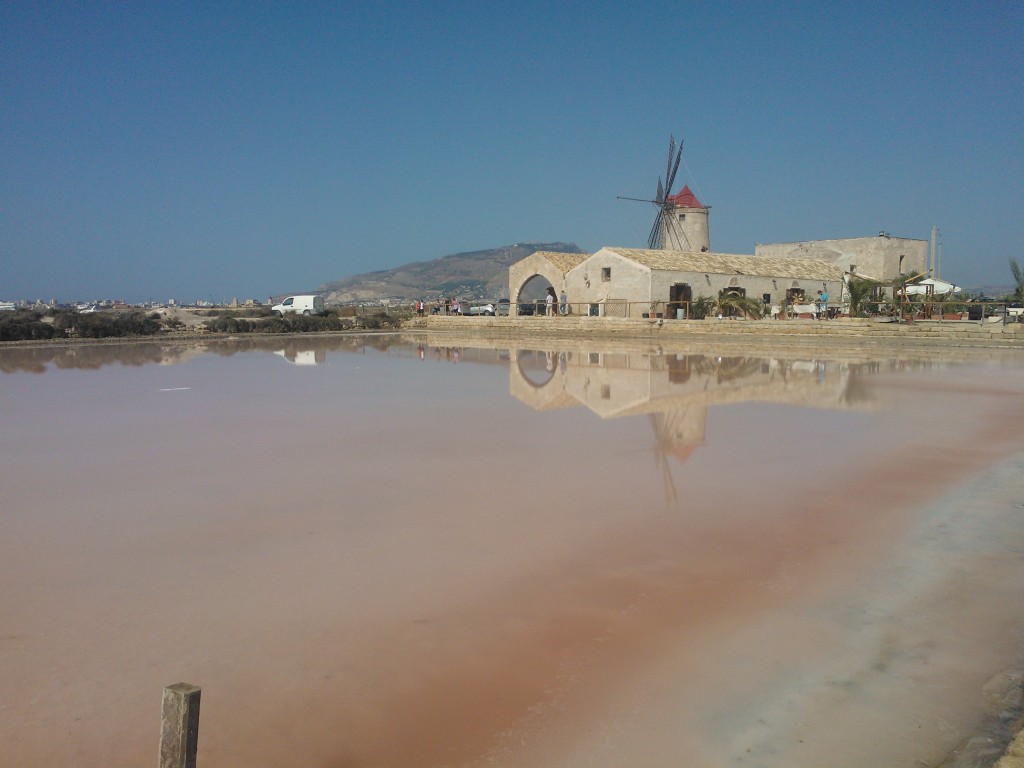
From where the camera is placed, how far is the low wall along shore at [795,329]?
16.8 m

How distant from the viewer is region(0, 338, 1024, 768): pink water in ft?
8.08

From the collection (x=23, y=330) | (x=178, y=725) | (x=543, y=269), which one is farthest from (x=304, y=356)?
(x=178, y=725)

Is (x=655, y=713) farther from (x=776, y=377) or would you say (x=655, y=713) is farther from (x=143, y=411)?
(x=776, y=377)

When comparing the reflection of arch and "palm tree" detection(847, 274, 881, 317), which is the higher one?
"palm tree" detection(847, 274, 881, 317)

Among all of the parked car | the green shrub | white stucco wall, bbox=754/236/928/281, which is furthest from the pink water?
white stucco wall, bbox=754/236/928/281

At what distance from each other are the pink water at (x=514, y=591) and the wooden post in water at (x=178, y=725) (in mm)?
667

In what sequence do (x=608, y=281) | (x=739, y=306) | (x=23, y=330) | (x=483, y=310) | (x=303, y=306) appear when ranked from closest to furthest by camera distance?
(x=23, y=330) → (x=739, y=306) → (x=608, y=281) → (x=483, y=310) → (x=303, y=306)

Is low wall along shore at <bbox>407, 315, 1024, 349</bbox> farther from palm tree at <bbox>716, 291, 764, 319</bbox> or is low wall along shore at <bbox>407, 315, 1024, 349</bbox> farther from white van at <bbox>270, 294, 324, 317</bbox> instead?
white van at <bbox>270, 294, 324, 317</bbox>

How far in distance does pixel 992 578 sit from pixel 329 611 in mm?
3017

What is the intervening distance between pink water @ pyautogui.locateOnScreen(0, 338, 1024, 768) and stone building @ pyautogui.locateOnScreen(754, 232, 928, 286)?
25.1 m

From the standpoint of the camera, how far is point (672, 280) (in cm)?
2398

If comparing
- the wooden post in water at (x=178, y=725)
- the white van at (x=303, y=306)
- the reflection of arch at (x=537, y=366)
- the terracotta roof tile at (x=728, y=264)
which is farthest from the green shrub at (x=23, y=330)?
the wooden post in water at (x=178, y=725)

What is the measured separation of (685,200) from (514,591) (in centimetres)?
3249

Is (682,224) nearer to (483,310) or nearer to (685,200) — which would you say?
(685,200)
